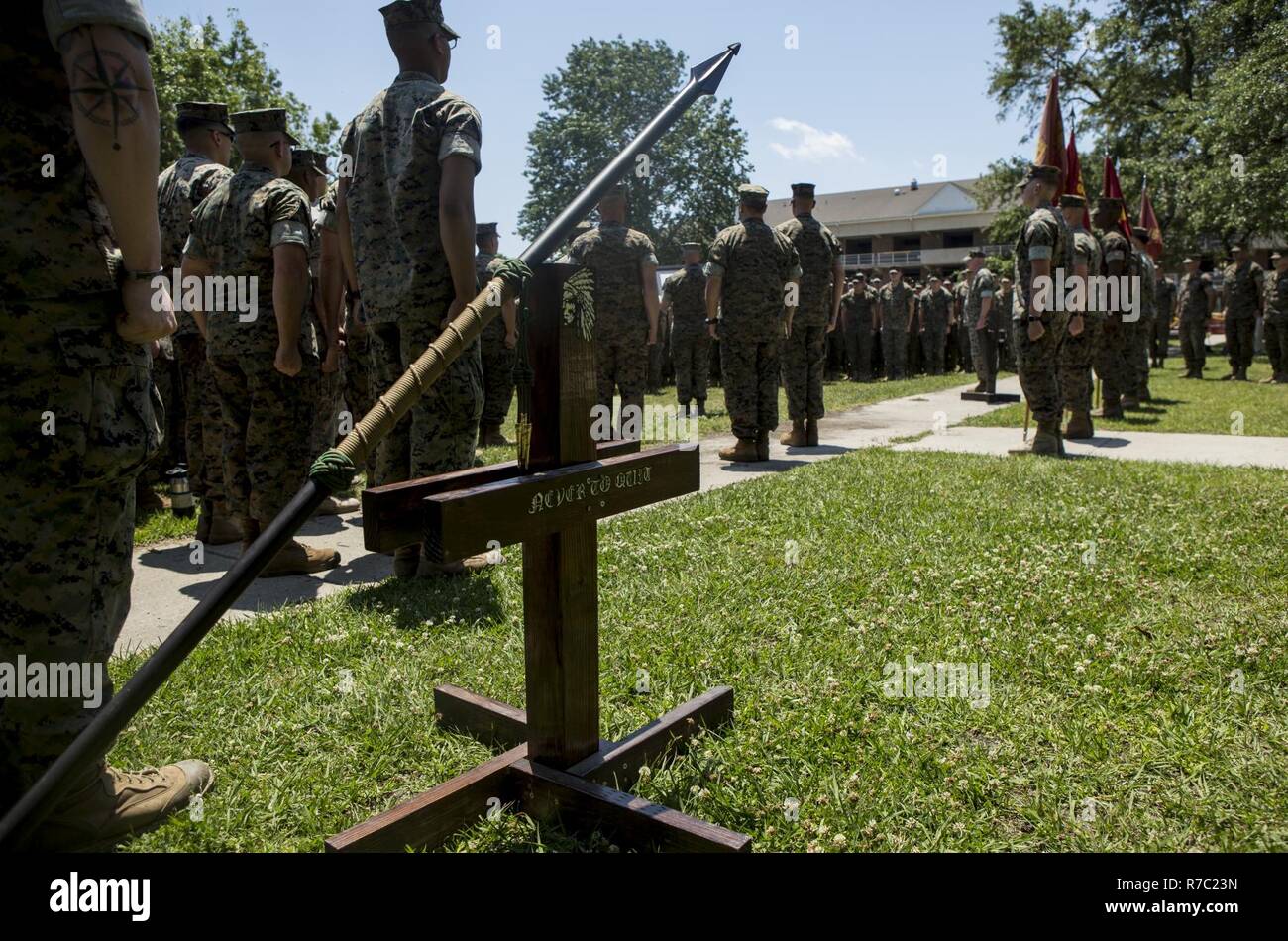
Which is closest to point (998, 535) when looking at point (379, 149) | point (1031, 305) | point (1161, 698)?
point (1161, 698)

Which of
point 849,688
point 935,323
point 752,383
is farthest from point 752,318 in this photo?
point 935,323

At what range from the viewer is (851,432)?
1080cm

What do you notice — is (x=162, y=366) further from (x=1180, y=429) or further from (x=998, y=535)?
(x=1180, y=429)

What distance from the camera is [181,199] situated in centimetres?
557

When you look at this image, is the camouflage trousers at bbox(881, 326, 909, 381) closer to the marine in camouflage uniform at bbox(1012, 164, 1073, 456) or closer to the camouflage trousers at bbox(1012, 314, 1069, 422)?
the marine in camouflage uniform at bbox(1012, 164, 1073, 456)

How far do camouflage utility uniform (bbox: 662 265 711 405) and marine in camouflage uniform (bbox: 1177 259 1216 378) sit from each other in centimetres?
1082

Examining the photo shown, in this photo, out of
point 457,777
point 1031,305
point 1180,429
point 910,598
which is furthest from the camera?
point 1180,429

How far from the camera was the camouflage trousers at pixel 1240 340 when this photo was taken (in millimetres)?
17109

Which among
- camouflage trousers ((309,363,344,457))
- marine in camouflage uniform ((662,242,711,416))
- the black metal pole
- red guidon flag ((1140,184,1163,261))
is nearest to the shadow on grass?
camouflage trousers ((309,363,344,457))

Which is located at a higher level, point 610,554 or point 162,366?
point 162,366

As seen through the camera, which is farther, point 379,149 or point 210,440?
point 210,440

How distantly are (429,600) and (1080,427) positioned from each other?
8066 millimetres

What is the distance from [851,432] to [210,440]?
7609mm
